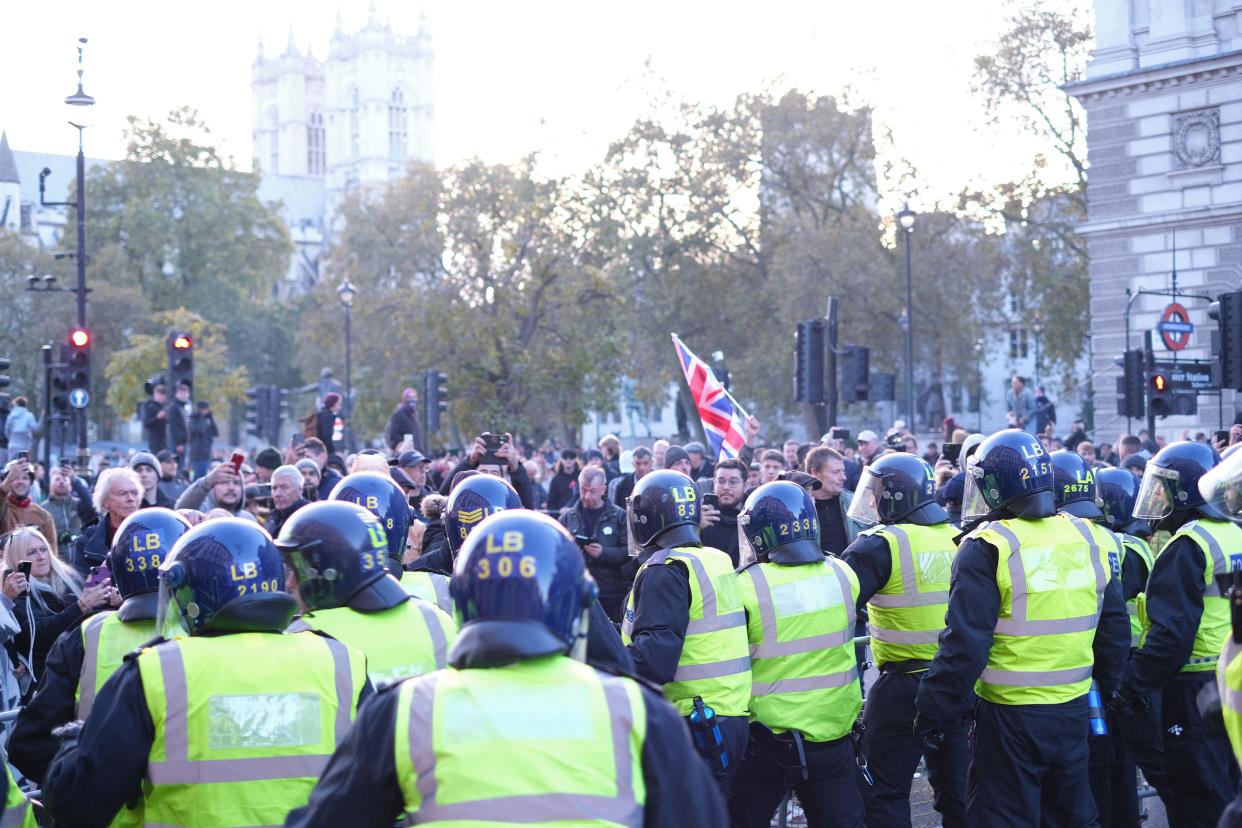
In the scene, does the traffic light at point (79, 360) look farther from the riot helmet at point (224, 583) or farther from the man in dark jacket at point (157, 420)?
the riot helmet at point (224, 583)

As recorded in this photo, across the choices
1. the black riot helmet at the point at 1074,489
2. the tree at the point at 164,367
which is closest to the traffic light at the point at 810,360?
the black riot helmet at the point at 1074,489

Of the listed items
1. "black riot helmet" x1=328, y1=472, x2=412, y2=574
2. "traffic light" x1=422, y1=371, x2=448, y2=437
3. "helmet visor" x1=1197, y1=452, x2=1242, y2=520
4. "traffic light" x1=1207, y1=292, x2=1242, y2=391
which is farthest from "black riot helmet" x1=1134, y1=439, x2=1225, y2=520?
"traffic light" x1=422, y1=371, x2=448, y2=437

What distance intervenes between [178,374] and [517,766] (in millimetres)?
19245

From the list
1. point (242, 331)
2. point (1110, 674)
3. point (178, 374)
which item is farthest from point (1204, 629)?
point (242, 331)

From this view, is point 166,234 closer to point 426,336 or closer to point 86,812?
point 426,336

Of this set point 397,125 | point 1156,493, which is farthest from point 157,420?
point 397,125

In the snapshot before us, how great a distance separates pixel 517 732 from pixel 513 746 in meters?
0.03

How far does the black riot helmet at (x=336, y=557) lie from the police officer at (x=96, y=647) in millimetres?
515

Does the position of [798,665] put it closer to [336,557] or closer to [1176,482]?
[1176,482]

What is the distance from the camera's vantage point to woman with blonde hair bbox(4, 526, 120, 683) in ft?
23.6

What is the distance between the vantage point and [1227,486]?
446cm

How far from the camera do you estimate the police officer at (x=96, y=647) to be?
15.5 feet

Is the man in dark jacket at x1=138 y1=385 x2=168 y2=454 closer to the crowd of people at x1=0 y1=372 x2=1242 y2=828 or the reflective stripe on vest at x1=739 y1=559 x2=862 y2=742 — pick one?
the crowd of people at x1=0 y1=372 x2=1242 y2=828

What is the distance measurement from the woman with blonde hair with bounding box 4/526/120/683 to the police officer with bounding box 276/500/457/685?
2.86m
